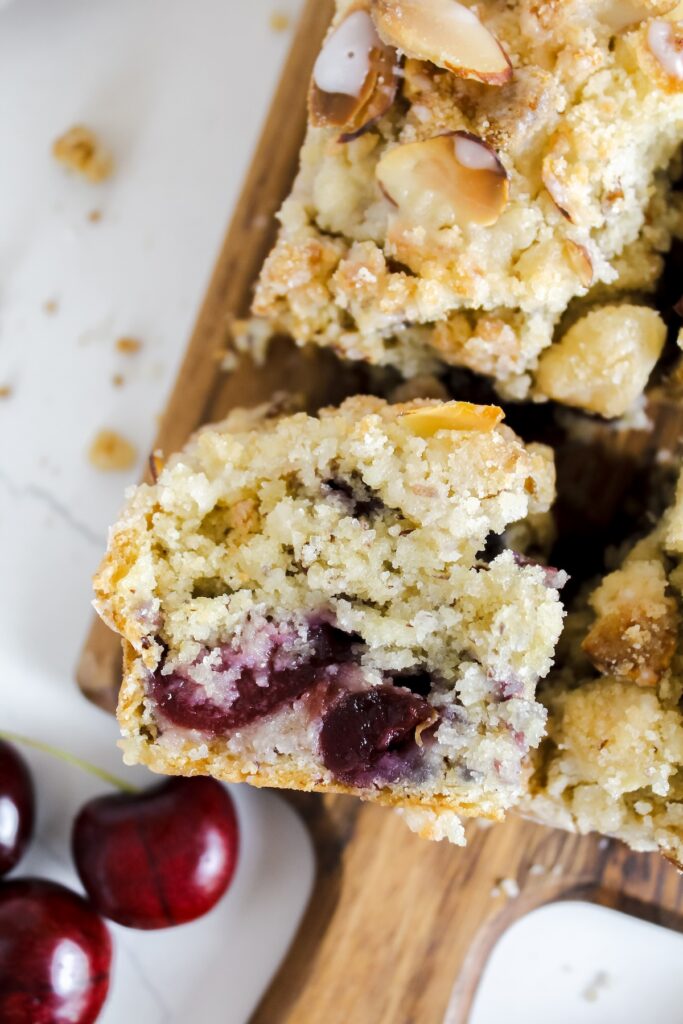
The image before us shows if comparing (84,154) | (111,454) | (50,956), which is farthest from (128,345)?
(50,956)

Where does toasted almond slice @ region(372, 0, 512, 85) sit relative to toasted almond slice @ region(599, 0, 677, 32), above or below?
below

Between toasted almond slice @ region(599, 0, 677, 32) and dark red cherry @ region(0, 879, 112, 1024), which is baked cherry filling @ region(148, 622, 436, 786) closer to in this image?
dark red cherry @ region(0, 879, 112, 1024)

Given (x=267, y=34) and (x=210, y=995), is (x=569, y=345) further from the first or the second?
(x=210, y=995)

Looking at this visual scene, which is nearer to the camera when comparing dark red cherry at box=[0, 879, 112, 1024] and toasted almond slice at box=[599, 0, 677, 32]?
toasted almond slice at box=[599, 0, 677, 32]

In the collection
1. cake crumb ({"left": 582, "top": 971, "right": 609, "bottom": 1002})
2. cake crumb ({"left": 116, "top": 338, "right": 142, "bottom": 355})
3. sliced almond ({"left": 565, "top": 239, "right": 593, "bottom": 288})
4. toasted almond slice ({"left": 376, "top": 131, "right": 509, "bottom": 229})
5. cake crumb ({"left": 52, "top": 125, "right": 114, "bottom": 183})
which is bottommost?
cake crumb ({"left": 582, "top": 971, "right": 609, "bottom": 1002})

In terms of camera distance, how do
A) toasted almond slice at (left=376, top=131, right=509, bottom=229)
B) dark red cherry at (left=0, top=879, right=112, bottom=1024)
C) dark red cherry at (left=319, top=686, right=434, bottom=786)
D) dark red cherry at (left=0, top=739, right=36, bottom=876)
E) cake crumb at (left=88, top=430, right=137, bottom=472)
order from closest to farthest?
1. dark red cherry at (left=319, top=686, right=434, bottom=786)
2. toasted almond slice at (left=376, top=131, right=509, bottom=229)
3. dark red cherry at (left=0, top=879, right=112, bottom=1024)
4. dark red cherry at (left=0, top=739, right=36, bottom=876)
5. cake crumb at (left=88, top=430, right=137, bottom=472)

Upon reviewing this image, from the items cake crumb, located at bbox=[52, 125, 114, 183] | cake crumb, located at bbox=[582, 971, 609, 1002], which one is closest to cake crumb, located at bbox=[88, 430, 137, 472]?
cake crumb, located at bbox=[52, 125, 114, 183]

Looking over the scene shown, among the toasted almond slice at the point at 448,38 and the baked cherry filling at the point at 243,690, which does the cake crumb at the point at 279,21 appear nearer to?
the toasted almond slice at the point at 448,38
